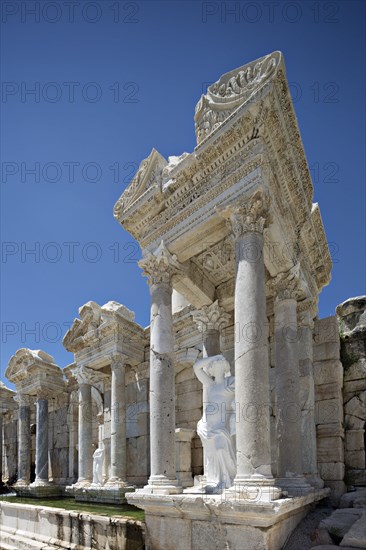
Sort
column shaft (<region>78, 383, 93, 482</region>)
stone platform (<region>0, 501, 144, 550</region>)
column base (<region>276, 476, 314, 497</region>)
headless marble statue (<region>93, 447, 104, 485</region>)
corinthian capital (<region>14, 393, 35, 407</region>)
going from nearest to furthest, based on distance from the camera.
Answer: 1. column base (<region>276, 476, 314, 497</region>)
2. stone platform (<region>0, 501, 144, 550</region>)
3. headless marble statue (<region>93, 447, 104, 485</region>)
4. column shaft (<region>78, 383, 93, 482</region>)
5. corinthian capital (<region>14, 393, 35, 407</region>)

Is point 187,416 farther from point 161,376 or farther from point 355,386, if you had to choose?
point 161,376

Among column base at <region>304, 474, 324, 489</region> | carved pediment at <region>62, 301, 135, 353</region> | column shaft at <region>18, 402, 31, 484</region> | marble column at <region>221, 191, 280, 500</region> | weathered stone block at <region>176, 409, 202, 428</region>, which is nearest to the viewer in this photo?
marble column at <region>221, 191, 280, 500</region>

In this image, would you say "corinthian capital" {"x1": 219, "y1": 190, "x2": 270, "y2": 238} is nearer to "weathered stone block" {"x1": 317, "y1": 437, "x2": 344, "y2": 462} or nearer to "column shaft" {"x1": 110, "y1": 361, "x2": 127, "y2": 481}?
"weathered stone block" {"x1": 317, "y1": 437, "x2": 344, "y2": 462}

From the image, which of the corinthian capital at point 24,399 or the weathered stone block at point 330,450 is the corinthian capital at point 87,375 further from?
the weathered stone block at point 330,450

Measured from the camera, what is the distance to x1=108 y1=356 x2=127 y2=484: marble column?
515 inches

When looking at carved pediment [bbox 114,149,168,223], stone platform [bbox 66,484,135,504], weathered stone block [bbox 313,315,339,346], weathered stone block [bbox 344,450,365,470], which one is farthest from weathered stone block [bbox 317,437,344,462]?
stone platform [bbox 66,484,135,504]

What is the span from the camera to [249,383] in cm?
582

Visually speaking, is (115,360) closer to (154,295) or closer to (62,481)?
(154,295)


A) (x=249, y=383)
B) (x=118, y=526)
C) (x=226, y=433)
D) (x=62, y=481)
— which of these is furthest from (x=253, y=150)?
(x=62, y=481)

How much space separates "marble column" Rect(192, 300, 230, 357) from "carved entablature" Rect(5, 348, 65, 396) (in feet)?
38.4

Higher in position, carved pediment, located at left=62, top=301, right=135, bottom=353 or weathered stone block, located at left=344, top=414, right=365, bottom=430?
carved pediment, located at left=62, top=301, right=135, bottom=353

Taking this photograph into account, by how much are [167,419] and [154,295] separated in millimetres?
2081

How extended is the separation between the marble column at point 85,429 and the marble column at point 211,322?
7.73 metres

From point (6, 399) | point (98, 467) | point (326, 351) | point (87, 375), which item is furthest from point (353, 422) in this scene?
point (6, 399)
